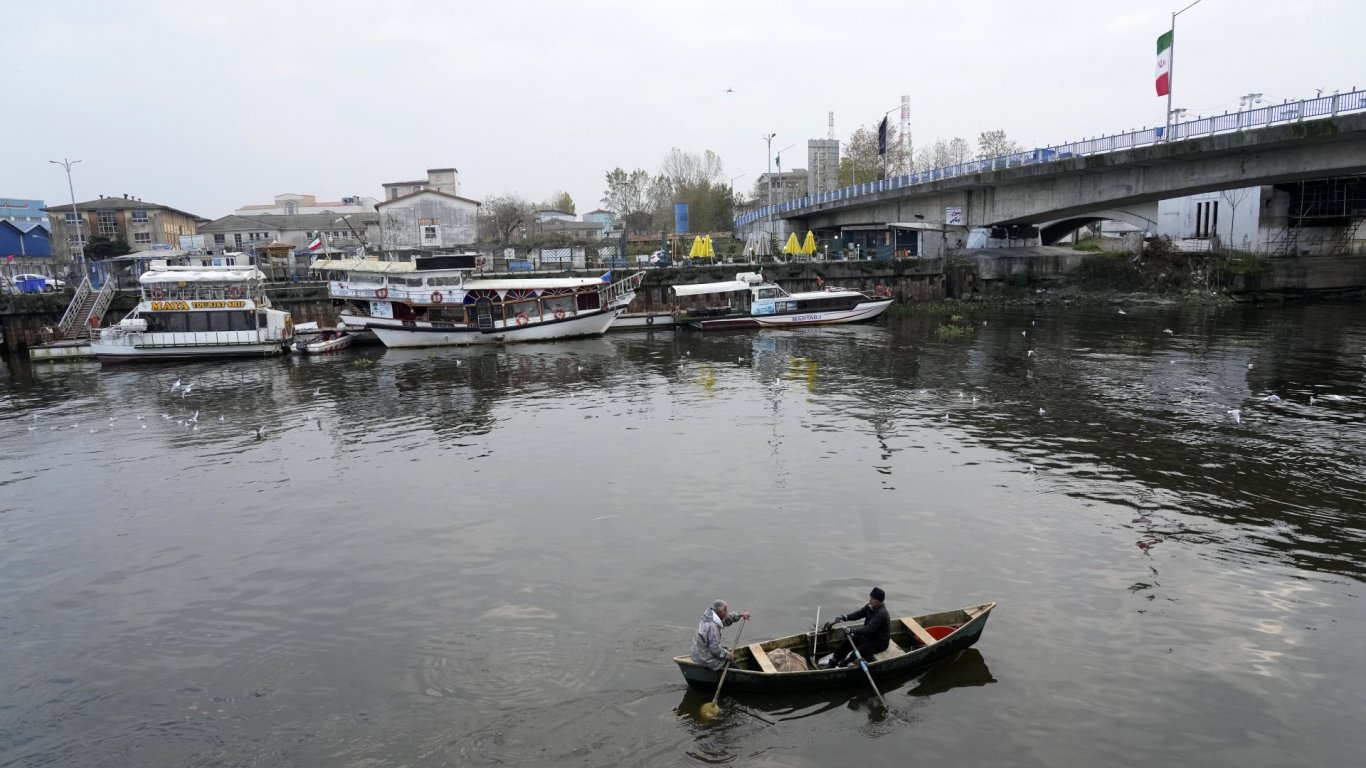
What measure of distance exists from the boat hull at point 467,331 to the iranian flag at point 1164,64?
33864 millimetres

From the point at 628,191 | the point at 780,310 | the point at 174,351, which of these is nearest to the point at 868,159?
the point at 628,191

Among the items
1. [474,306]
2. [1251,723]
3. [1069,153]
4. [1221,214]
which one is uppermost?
[1069,153]

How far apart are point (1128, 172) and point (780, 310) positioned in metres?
22.9

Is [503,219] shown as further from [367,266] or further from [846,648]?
[846,648]

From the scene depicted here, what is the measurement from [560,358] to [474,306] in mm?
9229

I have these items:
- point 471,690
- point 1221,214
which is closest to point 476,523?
A: point 471,690

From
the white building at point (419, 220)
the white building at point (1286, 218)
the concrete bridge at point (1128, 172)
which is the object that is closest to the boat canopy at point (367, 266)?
the white building at point (419, 220)

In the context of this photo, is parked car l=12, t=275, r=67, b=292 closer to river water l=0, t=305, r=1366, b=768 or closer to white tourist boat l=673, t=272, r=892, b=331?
river water l=0, t=305, r=1366, b=768

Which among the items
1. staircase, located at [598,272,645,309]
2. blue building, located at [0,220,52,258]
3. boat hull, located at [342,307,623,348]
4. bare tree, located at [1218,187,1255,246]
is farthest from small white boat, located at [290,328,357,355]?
blue building, located at [0,220,52,258]

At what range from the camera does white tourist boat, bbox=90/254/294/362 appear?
150ft

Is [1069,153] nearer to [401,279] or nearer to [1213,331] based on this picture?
[1213,331]

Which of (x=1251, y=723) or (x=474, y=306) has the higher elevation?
(x=474, y=306)

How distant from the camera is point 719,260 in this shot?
7275 cm

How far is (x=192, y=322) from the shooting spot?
4700cm
